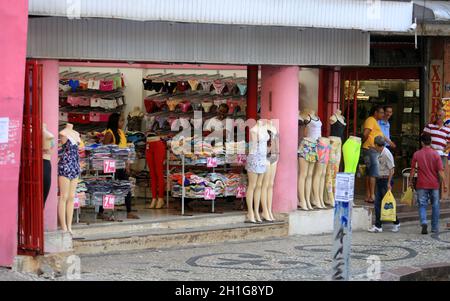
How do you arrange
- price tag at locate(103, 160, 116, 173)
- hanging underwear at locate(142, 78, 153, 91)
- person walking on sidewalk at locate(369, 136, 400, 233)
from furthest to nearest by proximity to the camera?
hanging underwear at locate(142, 78, 153, 91) < person walking on sidewalk at locate(369, 136, 400, 233) < price tag at locate(103, 160, 116, 173)

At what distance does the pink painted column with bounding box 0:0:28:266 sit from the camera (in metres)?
10.1

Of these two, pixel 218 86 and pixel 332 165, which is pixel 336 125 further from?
pixel 218 86

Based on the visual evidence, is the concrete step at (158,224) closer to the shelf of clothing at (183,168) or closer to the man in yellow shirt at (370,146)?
the shelf of clothing at (183,168)

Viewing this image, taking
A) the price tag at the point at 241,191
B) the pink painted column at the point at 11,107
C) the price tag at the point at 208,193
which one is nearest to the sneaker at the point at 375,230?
the price tag at the point at 241,191

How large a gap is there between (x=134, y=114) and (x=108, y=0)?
512 cm

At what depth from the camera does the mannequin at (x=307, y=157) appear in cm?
1462

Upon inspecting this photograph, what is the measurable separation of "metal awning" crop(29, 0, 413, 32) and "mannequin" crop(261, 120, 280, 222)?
184cm

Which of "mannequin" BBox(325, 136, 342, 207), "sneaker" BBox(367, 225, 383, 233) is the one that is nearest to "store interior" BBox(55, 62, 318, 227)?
"mannequin" BBox(325, 136, 342, 207)

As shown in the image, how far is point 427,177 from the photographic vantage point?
1473 cm

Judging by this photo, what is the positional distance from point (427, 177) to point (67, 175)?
6.10 metres

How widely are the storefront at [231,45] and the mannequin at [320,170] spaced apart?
50cm

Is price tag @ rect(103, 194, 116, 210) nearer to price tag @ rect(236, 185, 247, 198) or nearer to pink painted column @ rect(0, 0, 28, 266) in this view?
price tag @ rect(236, 185, 247, 198)
